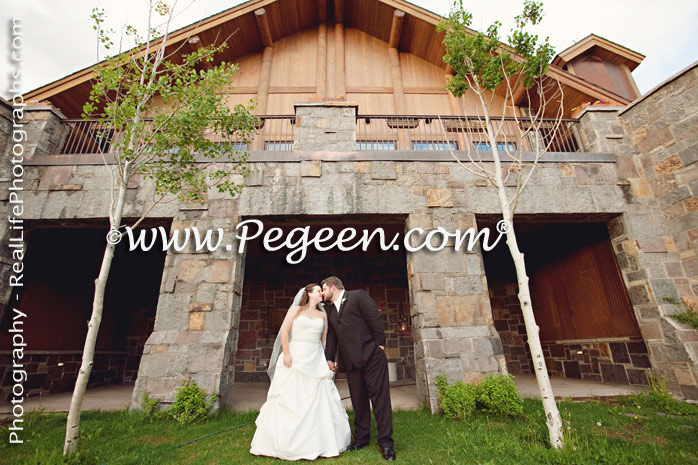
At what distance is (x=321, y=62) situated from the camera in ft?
31.7

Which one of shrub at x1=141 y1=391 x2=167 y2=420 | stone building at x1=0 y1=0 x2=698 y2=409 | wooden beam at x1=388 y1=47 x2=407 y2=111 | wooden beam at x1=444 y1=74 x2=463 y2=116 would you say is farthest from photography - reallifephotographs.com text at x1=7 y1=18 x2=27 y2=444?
wooden beam at x1=444 y1=74 x2=463 y2=116

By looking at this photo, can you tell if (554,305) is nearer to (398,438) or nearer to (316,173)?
(398,438)

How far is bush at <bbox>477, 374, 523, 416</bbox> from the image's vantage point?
170 inches

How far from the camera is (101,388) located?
7.66 meters

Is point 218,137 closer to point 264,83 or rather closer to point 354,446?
point 264,83

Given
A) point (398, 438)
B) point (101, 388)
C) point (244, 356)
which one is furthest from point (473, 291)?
point (101, 388)

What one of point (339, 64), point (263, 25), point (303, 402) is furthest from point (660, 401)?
point (263, 25)

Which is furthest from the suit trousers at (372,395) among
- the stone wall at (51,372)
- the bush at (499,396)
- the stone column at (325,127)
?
the stone wall at (51,372)

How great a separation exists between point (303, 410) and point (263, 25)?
35.0 ft

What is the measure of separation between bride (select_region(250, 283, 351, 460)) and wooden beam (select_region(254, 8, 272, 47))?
9.31 metres

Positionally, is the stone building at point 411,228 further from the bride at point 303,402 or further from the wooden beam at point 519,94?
the bride at point 303,402

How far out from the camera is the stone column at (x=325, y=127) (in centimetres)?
618

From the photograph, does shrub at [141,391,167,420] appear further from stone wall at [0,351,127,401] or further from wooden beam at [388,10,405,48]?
wooden beam at [388,10,405,48]

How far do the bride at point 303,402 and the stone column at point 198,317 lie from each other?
167 cm
